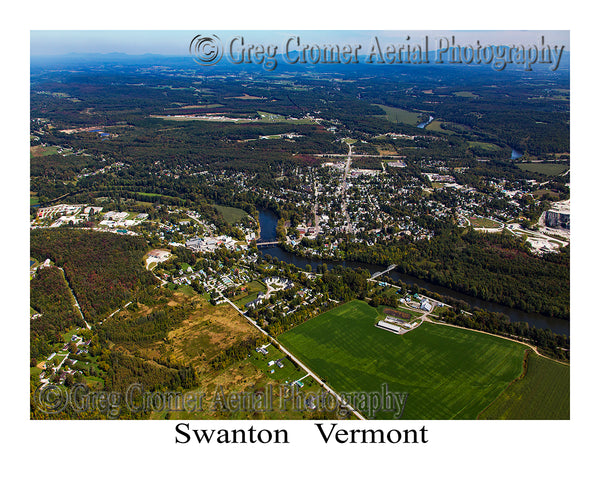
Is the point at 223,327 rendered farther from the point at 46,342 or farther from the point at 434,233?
the point at 434,233

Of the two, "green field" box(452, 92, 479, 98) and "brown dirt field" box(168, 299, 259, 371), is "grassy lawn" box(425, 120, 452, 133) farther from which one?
"brown dirt field" box(168, 299, 259, 371)

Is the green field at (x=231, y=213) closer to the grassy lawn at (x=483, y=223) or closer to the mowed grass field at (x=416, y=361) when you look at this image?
the mowed grass field at (x=416, y=361)

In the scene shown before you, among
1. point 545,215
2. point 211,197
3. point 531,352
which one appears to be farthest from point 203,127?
point 531,352

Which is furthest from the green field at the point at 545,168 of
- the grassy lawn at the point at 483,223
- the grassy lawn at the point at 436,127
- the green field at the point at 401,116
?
the green field at the point at 401,116

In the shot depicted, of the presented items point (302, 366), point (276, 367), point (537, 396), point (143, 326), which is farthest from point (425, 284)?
point (143, 326)

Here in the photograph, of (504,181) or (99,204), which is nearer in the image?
(99,204)

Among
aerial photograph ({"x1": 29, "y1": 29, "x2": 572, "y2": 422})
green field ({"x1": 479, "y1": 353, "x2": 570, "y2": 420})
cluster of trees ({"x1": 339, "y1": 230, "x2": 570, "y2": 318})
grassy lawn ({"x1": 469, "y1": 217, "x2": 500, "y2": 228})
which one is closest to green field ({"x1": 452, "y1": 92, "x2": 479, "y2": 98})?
aerial photograph ({"x1": 29, "y1": 29, "x2": 572, "y2": 422})
